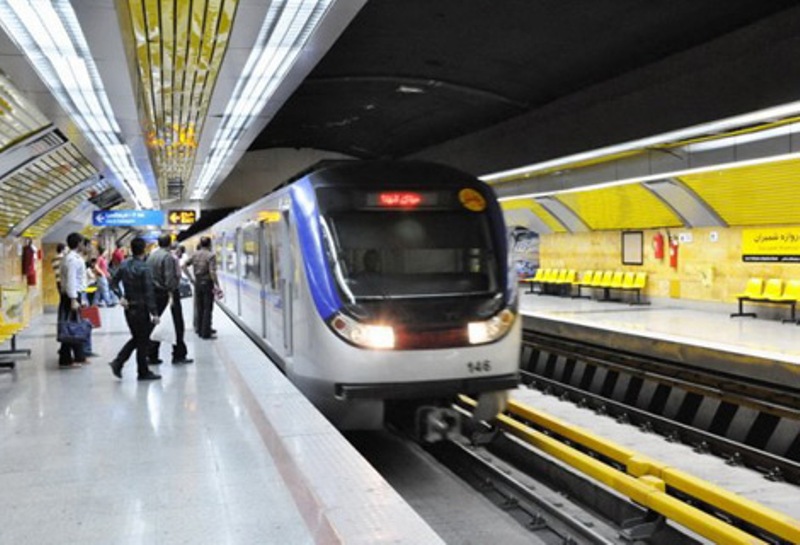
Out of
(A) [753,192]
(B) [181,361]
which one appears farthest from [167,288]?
(A) [753,192]

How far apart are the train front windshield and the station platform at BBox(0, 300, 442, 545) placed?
114cm

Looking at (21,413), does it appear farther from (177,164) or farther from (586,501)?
(177,164)

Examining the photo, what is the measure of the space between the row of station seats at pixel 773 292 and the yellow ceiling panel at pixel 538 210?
6.35m

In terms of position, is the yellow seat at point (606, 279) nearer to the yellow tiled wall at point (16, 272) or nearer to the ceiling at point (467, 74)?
the ceiling at point (467, 74)

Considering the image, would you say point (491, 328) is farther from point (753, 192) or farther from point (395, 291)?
point (753, 192)

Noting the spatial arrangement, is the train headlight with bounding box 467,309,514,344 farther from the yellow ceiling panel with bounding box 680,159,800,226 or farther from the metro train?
the yellow ceiling panel with bounding box 680,159,800,226

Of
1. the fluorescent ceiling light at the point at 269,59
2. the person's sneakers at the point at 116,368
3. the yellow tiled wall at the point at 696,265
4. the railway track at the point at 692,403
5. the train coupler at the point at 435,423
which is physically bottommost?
the railway track at the point at 692,403

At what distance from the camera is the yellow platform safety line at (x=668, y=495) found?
439cm

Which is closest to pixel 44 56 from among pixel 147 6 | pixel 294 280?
pixel 147 6

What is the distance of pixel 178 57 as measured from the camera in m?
6.66

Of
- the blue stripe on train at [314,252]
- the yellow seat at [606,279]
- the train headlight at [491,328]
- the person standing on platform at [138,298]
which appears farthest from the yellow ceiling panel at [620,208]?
the person standing on platform at [138,298]

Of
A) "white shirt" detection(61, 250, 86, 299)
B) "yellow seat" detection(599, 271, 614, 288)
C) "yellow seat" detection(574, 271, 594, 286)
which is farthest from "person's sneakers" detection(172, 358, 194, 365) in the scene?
"yellow seat" detection(574, 271, 594, 286)

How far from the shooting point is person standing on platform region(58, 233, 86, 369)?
26.2 feet

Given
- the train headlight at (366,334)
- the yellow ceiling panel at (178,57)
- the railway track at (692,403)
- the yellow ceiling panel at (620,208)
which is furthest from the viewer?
the yellow ceiling panel at (620,208)
